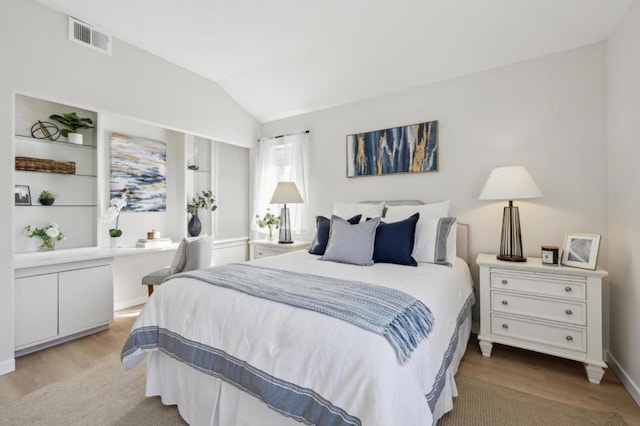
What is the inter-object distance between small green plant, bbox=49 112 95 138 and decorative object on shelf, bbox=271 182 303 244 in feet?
6.70

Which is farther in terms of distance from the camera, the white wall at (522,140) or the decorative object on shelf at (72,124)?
the decorative object on shelf at (72,124)

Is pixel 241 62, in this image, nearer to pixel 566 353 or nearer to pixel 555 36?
pixel 555 36

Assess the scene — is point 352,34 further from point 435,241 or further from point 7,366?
point 7,366

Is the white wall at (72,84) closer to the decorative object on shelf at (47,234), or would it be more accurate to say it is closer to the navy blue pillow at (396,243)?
the decorative object on shelf at (47,234)

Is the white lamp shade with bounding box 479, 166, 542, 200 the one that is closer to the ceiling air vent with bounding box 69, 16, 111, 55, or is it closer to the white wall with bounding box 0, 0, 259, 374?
the white wall with bounding box 0, 0, 259, 374

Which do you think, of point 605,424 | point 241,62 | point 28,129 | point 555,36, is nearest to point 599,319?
point 605,424

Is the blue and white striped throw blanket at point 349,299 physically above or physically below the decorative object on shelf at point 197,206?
below

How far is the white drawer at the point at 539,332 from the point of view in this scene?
2.06m

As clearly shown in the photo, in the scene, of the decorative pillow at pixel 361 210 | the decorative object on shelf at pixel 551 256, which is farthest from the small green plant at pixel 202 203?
the decorative object on shelf at pixel 551 256

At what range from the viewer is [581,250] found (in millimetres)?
2166

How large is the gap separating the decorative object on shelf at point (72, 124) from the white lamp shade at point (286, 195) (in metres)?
2.05

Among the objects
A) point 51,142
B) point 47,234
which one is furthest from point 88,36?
point 47,234

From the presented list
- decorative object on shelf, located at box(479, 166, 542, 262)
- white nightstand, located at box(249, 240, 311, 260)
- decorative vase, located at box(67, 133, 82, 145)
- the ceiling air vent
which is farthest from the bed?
the ceiling air vent

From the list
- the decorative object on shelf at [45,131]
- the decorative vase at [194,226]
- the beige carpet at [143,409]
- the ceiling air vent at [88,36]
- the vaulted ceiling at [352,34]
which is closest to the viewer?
the beige carpet at [143,409]
